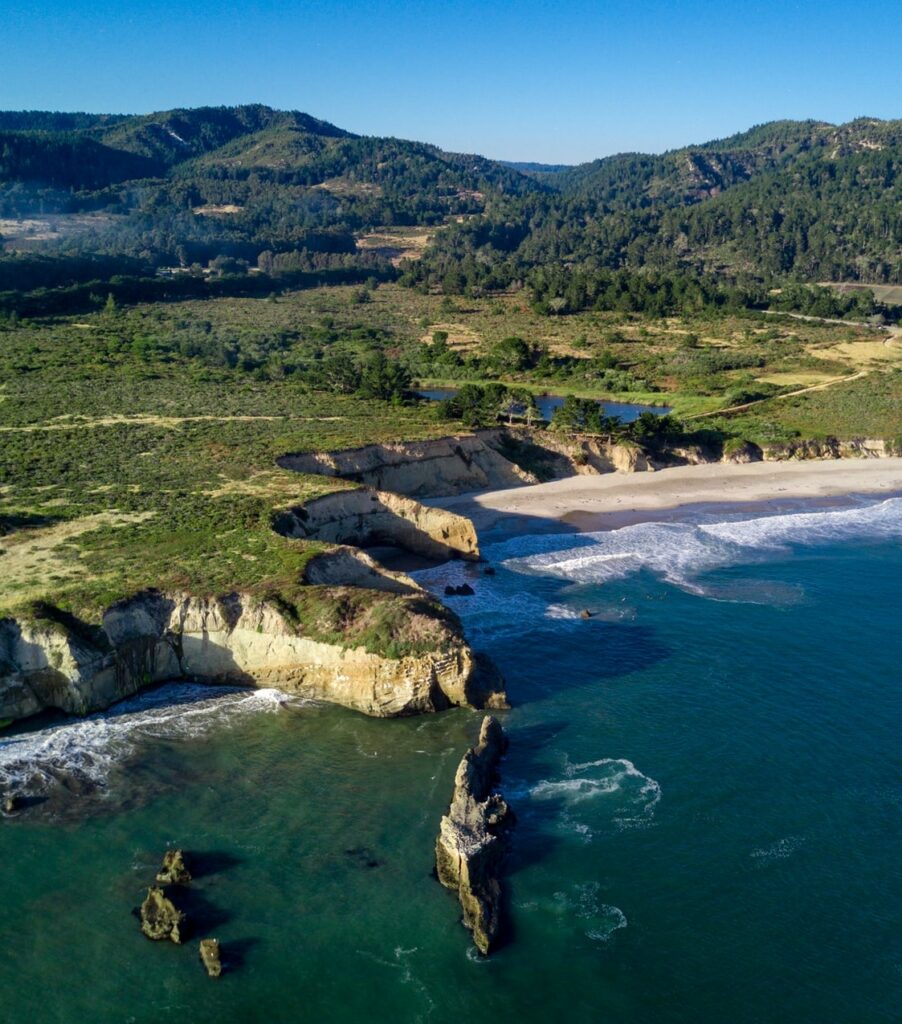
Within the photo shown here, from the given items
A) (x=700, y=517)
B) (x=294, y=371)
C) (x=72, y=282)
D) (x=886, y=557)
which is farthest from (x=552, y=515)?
(x=72, y=282)

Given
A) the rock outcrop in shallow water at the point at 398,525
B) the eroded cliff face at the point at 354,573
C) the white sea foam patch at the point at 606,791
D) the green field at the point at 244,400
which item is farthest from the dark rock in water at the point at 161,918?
the rock outcrop in shallow water at the point at 398,525

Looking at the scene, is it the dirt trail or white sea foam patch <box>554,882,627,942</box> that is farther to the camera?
the dirt trail

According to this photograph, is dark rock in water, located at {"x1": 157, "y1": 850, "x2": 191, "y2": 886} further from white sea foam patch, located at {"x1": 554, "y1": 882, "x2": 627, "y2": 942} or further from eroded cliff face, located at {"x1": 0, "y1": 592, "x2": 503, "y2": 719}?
white sea foam patch, located at {"x1": 554, "y1": 882, "x2": 627, "y2": 942}

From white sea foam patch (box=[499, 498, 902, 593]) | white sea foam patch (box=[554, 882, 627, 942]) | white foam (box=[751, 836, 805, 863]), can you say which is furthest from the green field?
white foam (box=[751, 836, 805, 863])

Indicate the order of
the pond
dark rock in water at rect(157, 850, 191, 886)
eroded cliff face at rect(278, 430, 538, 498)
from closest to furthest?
dark rock in water at rect(157, 850, 191, 886) < eroded cliff face at rect(278, 430, 538, 498) < the pond

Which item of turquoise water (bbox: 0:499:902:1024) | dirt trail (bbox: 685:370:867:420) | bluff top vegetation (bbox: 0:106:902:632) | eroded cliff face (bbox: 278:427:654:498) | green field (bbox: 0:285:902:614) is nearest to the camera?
turquoise water (bbox: 0:499:902:1024)

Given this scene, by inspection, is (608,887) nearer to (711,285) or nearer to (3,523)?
(3,523)
